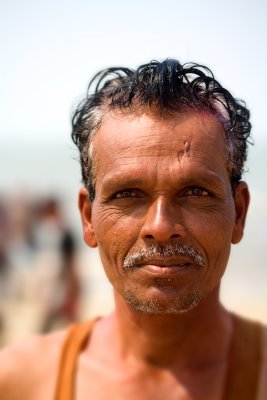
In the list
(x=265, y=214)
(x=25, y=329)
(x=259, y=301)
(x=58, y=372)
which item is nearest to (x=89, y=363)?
(x=58, y=372)

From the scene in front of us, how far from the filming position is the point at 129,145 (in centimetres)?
237

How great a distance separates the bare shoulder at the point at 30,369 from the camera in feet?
8.69

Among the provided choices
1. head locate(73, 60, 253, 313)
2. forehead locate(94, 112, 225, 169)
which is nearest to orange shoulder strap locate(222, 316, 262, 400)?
head locate(73, 60, 253, 313)

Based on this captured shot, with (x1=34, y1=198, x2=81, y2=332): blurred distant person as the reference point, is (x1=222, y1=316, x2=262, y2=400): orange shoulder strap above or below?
above

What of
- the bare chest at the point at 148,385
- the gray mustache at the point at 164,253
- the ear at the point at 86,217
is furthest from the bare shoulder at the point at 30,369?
the gray mustache at the point at 164,253

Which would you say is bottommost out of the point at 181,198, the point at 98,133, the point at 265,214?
the point at 265,214

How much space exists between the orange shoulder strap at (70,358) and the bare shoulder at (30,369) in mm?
33

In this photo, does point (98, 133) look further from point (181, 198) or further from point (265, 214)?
point (265, 214)

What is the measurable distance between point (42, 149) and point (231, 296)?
55.6m

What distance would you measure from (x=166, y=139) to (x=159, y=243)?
38 cm

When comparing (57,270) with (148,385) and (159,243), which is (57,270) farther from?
(159,243)

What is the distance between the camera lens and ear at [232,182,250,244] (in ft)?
8.47

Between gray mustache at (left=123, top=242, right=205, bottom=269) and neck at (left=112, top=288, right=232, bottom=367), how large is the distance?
1.02 ft

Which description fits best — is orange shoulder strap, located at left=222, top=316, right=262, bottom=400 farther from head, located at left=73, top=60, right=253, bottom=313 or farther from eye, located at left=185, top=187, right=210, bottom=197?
eye, located at left=185, top=187, right=210, bottom=197
